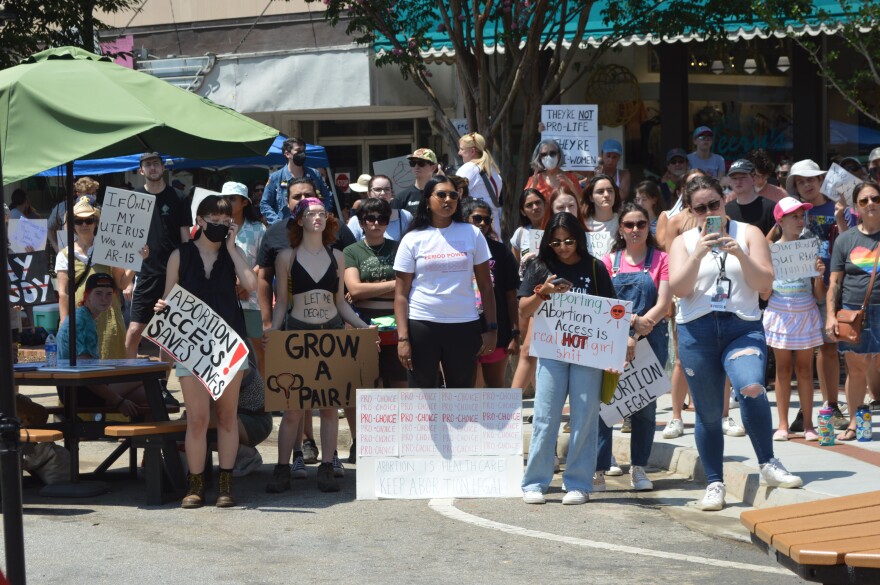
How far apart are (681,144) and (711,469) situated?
11159 mm

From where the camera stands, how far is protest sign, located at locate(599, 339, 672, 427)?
8688 mm

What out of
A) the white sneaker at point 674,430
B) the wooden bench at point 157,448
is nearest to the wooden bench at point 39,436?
the wooden bench at point 157,448

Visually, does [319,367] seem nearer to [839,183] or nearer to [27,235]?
[839,183]

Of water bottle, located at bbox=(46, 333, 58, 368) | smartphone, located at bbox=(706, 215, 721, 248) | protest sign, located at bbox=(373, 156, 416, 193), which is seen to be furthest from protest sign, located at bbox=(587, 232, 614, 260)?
protest sign, located at bbox=(373, 156, 416, 193)

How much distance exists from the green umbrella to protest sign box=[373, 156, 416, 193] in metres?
5.55

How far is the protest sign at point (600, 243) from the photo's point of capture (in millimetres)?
10391

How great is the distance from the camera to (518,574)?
6605mm

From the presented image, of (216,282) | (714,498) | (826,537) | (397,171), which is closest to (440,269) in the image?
(216,282)

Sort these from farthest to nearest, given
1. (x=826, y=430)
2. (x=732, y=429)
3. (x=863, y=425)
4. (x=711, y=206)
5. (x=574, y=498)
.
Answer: (x=732, y=429) → (x=863, y=425) → (x=826, y=430) → (x=574, y=498) → (x=711, y=206)

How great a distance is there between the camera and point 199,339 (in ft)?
27.7

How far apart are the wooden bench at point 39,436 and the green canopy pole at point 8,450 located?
4.07 metres

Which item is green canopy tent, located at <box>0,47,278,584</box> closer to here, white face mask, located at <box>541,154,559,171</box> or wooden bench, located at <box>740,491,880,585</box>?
white face mask, located at <box>541,154,559,171</box>

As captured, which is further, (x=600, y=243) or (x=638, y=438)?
(x=600, y=243)

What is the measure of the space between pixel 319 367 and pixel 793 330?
352 cm
